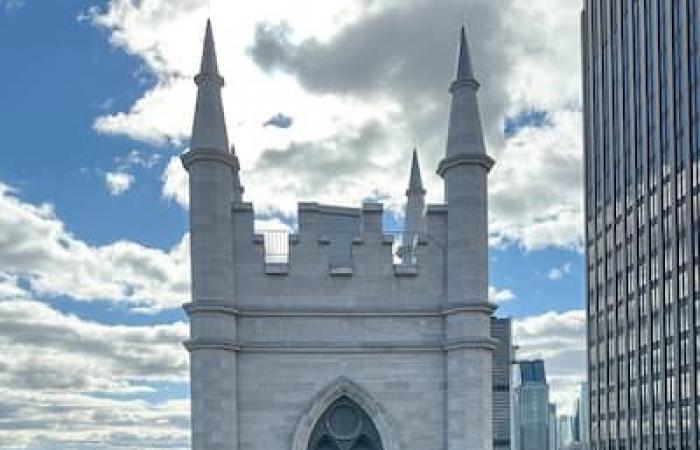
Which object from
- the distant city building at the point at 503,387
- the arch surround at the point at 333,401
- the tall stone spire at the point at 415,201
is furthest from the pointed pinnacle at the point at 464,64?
the distant city building at the point at 503,387

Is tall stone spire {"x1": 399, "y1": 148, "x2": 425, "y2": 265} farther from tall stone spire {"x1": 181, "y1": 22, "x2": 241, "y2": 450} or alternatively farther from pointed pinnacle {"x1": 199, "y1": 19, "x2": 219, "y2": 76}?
pointed pinnacle {"x1": 199, "y1": 19, "x2": 219, "y2": 76}

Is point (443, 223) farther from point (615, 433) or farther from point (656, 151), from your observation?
point (615, 433)

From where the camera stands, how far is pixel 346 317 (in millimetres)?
16641

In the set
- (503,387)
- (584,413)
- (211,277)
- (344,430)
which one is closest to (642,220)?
(503,387)

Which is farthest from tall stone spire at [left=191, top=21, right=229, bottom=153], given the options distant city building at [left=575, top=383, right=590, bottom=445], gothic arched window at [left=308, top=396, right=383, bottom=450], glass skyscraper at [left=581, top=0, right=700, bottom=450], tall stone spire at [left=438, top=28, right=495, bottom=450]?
distant city building at [left=575, top=383, right=590, bottom=445]

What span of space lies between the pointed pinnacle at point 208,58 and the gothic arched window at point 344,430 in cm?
675

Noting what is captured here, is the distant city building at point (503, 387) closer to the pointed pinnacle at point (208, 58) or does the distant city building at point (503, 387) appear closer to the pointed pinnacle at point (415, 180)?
the pointed pinnacle at point (415, 180)

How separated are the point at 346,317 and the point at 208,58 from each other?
5.68m

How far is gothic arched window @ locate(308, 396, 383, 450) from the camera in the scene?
53.7 feet

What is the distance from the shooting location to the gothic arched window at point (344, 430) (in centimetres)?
1638

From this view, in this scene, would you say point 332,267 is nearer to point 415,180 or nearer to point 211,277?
point 211,277

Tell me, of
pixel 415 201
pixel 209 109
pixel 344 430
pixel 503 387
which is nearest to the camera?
pixel 344 430

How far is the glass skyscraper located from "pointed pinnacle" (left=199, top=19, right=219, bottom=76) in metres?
60.0

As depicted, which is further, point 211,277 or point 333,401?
point 333,401
